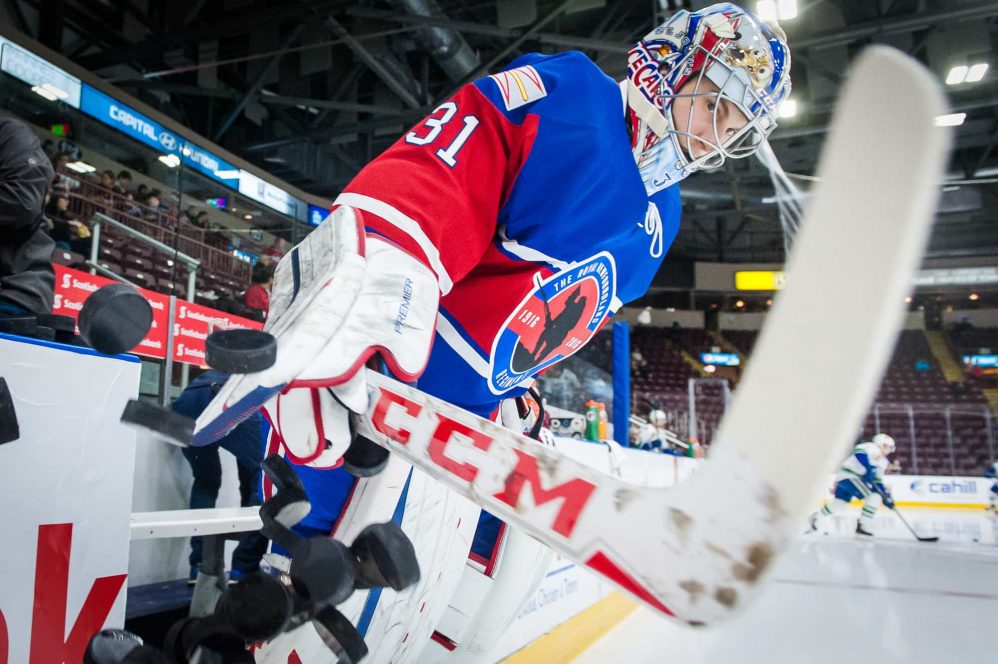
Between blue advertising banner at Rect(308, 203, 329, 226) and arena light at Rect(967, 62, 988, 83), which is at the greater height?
arena light at Rect(967, 62, 988, 83)

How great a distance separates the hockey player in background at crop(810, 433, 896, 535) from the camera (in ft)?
26.5

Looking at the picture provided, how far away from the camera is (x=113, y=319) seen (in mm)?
553

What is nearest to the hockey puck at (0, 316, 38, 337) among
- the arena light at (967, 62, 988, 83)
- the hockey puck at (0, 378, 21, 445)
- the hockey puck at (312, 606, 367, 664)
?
the hockey puck at (0, 378, 21, 445)

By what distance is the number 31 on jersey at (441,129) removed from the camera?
2.64 feet

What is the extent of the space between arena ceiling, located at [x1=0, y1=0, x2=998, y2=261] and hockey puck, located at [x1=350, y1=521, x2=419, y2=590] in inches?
284

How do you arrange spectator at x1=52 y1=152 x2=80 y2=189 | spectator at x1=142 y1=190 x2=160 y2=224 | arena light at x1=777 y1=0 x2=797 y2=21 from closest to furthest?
spectator at x1=52 y1=152 x2=80 y2=189, arena light at x1=777 y1=0 x2=797 y2=21, spectator at x1=142 y1=190 x2=160 y2=224

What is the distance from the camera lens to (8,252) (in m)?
1.82

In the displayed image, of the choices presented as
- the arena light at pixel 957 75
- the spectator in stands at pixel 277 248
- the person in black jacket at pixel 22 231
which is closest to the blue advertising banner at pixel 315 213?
the spectator in stands at pixel 277 248

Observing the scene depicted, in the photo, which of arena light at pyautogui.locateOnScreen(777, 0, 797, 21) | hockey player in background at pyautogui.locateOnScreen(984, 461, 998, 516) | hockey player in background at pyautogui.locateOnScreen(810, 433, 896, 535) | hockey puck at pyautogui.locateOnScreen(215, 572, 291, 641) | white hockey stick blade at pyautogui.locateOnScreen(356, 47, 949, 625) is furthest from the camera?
hockey player in background at pyautogui.locateOnScreen(984, 461, 998, 516)

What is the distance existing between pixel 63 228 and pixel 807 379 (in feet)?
17.7

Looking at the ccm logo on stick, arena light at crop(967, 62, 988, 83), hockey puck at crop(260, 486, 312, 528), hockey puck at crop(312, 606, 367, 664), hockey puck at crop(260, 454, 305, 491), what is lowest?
hockey puck at crop(312, 606, 367, 664)

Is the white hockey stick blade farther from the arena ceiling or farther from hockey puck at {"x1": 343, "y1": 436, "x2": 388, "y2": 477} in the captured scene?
the arena ceiling

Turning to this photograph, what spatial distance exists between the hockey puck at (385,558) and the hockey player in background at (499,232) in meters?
0.07

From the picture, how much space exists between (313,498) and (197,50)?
10.2 m
